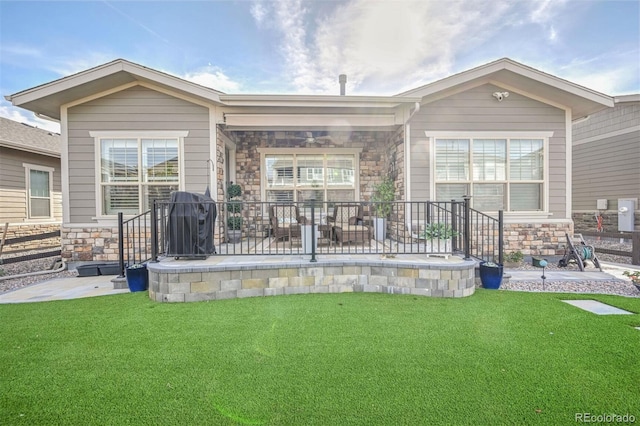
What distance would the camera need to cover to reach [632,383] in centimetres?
205

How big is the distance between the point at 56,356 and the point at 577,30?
13.4m

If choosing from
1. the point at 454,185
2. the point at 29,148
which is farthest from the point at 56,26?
the point at 454,185

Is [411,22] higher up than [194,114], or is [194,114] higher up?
[411,22]

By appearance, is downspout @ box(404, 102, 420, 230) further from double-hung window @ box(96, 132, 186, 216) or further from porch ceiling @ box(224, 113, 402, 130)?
double-hung window @ box(96, 132, 186, 216)

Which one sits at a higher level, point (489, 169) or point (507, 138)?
point (507, 138)

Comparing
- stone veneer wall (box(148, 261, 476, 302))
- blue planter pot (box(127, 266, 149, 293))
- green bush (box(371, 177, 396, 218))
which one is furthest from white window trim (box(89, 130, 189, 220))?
green bush (box(371, 177, 396, 218))

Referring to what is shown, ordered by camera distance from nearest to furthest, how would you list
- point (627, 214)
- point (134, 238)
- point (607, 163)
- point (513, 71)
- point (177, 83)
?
1. point (134, 238)
2. point (177, 83)
3. point (513, 71)
4. point (627, 214)
5. point (607, 163)

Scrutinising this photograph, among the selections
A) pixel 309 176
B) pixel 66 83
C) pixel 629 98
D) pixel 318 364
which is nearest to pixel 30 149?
pixel 66 83

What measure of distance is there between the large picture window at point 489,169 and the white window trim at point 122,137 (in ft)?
17.6

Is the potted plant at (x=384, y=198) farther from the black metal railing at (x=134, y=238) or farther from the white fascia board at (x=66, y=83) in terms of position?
the white fascia board at (x=66, y=83)

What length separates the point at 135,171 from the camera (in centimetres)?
630

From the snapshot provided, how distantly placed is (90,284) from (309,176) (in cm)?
528

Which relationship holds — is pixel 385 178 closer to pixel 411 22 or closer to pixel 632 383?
pixel 411 22

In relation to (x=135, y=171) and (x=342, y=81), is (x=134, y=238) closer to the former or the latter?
(x=135, y=171)
